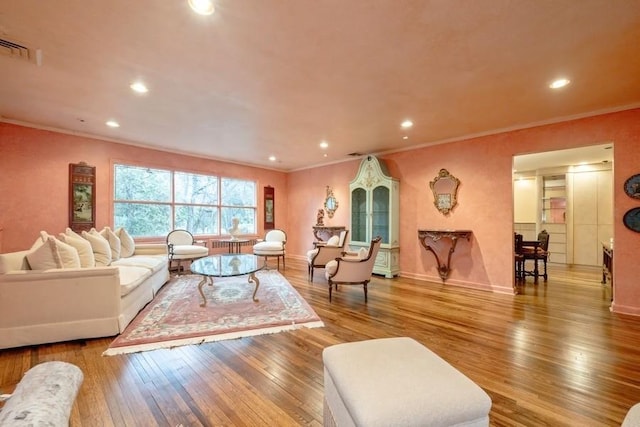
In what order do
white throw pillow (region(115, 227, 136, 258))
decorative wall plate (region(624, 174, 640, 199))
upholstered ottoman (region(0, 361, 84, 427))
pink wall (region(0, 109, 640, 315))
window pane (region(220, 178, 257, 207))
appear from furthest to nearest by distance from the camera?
window pane (region(220, 178, 257, 207)), white throw pillow (region(115, 227, 136, 258)), pink wall (region(0, 109, 640, 315)), decorative wall plate (region(624, 174, 640, 199)), upholstered ottoman (region(0, 361, 84, 427))

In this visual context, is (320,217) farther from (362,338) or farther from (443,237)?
(362,338)

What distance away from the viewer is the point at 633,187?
3461mm

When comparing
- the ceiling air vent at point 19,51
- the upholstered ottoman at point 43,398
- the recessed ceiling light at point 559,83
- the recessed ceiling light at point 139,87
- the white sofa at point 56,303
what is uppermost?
the ceiling air vent at point 19,51

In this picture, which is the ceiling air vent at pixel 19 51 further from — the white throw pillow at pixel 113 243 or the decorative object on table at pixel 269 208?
the decorative object on table at pixel 269 208

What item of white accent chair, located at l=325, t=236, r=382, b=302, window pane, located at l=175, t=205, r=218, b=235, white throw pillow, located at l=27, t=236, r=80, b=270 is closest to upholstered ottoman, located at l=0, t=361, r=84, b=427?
white throw pillow, located at l=27, t=236, r=80, b=270

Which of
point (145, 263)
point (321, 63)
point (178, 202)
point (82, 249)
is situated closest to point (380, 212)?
point (321, 63)

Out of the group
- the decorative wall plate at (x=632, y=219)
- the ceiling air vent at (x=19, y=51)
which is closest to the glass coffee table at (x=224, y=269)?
the ceiling air vent at (x=19, y=51)

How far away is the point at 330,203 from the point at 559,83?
15.9ft

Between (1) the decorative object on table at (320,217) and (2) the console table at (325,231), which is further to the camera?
(1) the decorative object on table at (320,217)

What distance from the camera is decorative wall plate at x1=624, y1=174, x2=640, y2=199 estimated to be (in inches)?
135

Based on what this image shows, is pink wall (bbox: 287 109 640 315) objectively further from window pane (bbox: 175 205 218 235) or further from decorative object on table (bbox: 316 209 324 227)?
window pane (bbox: 175 205 218 235)

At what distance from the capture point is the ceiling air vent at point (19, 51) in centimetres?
234

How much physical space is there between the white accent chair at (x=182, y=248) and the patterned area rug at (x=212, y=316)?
0.95 metres

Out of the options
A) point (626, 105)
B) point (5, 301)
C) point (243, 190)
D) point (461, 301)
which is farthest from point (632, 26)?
point (243, 190)
